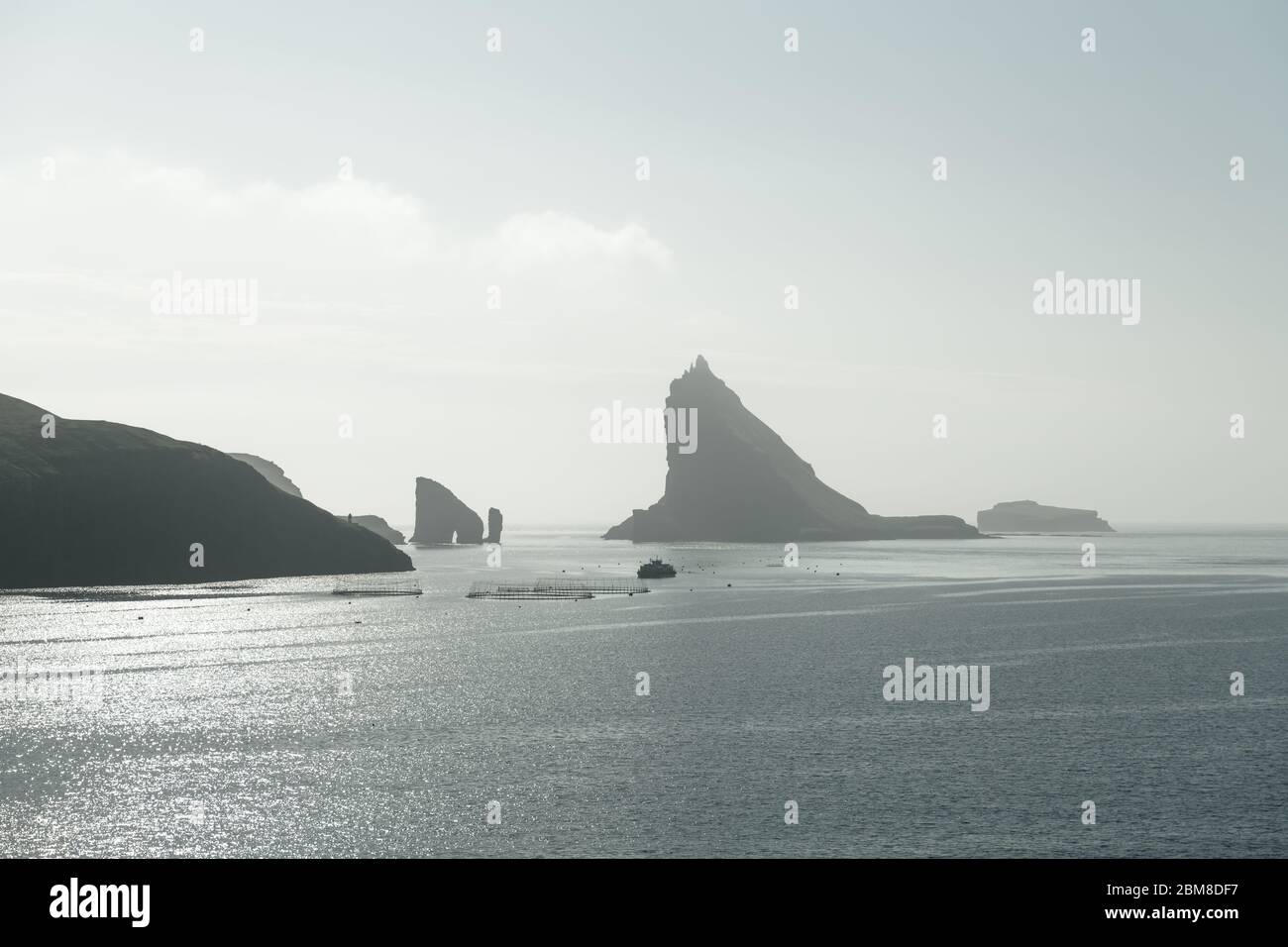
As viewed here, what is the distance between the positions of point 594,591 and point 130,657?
10054 cm

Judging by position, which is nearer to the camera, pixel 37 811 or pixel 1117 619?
pixel 37 811

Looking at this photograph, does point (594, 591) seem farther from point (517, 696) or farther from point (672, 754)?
point (672, 754)

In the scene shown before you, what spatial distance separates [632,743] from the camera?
66.1 metres

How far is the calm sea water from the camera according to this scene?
155 ft

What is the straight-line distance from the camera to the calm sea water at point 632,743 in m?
47.1

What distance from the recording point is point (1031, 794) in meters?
53.1
